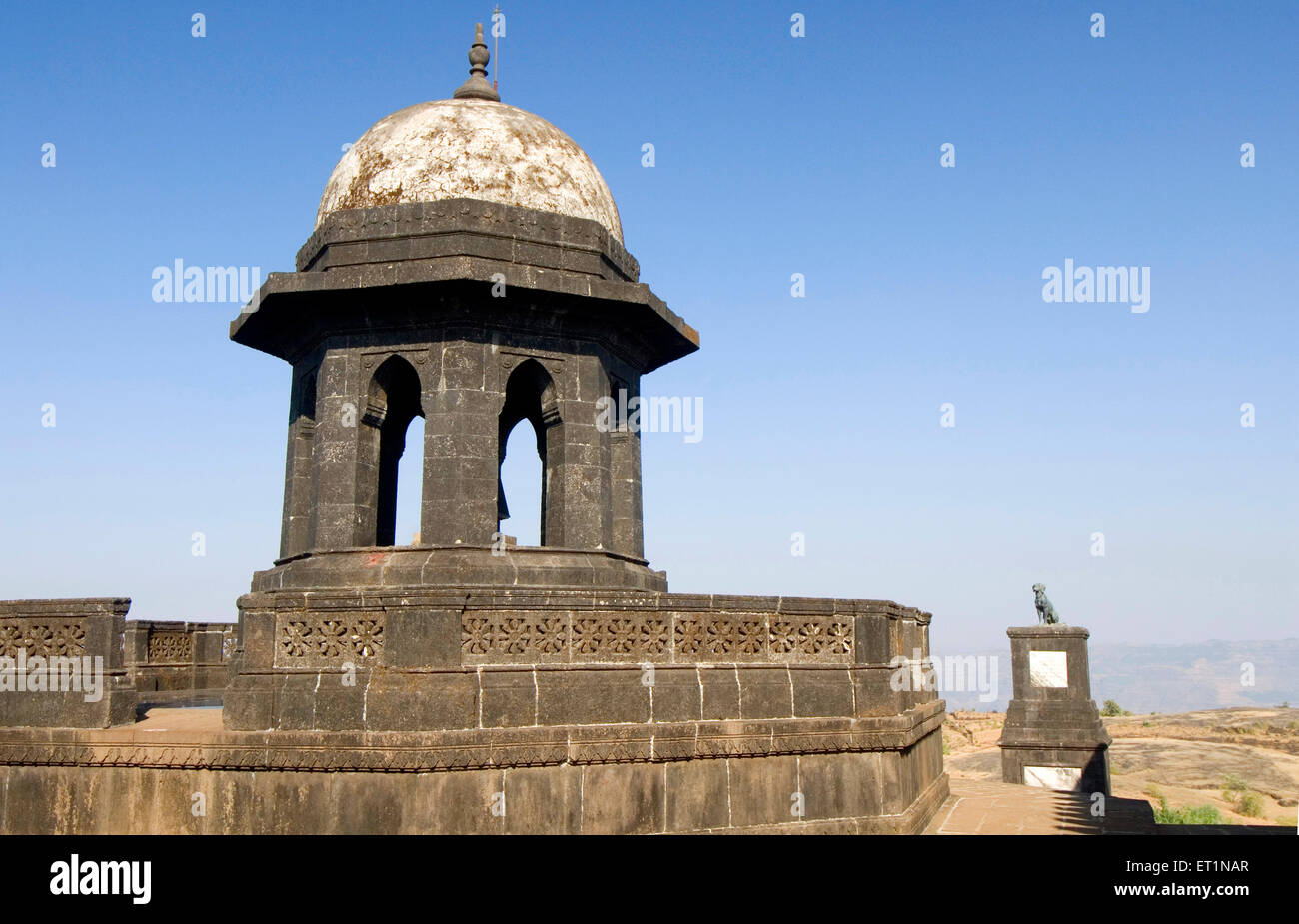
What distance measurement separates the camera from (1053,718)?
18.9 m

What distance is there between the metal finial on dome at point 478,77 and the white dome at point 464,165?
297 millimetres

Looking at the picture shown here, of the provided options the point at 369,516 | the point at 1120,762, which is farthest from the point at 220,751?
the point at 1120,762

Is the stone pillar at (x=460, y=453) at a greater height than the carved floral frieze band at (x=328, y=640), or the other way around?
the stone pillar at (x=460, y=453)

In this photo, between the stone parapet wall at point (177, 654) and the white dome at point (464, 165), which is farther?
the stone parapet wall at point (177, 654)

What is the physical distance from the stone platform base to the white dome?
229 inches

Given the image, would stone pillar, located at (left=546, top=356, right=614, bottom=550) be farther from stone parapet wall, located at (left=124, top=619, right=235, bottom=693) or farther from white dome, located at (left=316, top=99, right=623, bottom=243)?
stone parapet wall, located at (left=124, top=619, right=235, bottom=693)

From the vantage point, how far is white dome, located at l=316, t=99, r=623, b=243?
37.2 feet

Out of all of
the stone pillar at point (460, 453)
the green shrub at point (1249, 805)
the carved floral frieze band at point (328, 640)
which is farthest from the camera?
the green shrub at point (1249, 805)

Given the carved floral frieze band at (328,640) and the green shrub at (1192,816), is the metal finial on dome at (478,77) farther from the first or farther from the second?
the green shrub at (1192,816)

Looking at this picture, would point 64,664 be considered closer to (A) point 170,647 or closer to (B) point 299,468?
(B) point 299,468

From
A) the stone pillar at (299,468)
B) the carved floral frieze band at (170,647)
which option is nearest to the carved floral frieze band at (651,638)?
the stone pillar at (299,468)

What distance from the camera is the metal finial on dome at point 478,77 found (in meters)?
12.6

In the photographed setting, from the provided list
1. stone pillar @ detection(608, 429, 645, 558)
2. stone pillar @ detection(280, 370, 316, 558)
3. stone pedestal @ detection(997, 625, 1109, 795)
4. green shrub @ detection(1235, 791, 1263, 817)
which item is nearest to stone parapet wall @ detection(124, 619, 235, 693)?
stone pillar @ detection(280, 370, 316, 558)
